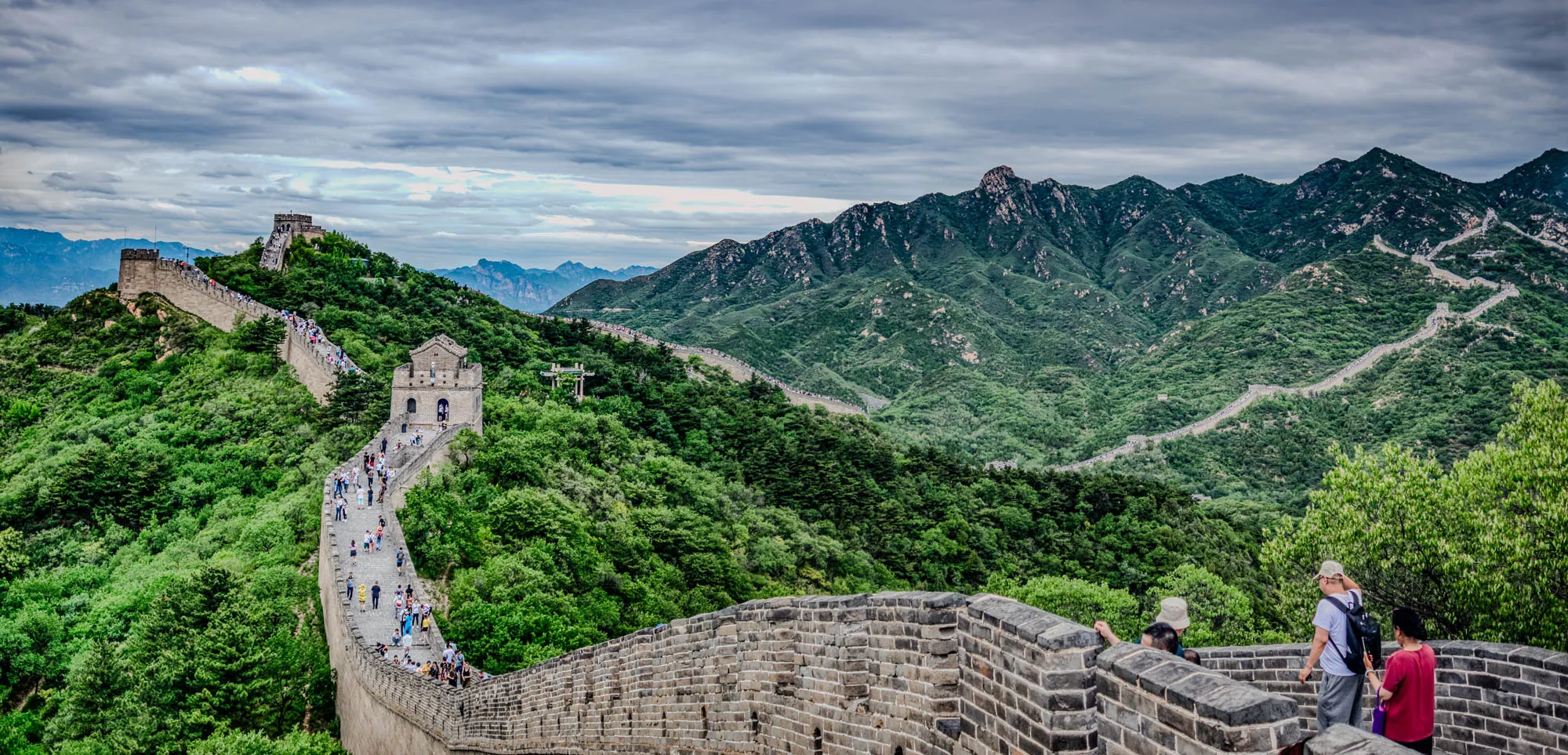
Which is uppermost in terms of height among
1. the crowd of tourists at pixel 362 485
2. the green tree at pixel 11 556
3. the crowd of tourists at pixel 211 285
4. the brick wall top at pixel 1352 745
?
the crowd of tourists at pixel 211 285

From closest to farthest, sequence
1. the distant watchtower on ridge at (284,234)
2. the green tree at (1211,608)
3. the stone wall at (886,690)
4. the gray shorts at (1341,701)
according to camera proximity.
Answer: the stone wall at (886,690)
the gray shorts at (1341,701)
the green tree at (1211,608)
the distant watchtower on ridge at (284,234)

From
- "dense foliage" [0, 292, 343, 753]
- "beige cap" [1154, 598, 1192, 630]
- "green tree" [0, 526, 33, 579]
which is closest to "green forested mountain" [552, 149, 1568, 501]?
"dense foliage" [0, 292, 343, 753]

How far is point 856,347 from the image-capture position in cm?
16775

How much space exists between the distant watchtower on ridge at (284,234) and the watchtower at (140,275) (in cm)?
743

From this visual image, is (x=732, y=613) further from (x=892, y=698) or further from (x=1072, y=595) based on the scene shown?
(x=1072, y=595)

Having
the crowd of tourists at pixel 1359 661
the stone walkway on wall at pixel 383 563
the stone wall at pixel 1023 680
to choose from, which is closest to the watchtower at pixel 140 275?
the stone walkway on wall at pixel 383 563

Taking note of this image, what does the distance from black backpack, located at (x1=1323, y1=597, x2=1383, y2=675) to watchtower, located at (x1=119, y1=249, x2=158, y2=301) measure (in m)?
63.1

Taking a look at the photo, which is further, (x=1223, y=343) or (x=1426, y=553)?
(x=1223, y=343)

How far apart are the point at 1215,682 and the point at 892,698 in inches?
128

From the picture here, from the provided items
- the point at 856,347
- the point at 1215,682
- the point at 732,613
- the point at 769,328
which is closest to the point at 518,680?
the point at 732,613

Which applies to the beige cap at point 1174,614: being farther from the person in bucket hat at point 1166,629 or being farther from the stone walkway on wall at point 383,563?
the stone walkway on wall at point 383,563

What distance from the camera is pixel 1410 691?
740cm

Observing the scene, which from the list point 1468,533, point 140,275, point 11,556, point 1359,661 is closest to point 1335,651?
point 1359,661

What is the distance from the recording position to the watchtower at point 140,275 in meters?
58.5
